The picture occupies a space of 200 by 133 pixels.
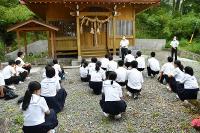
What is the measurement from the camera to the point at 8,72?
1288cm

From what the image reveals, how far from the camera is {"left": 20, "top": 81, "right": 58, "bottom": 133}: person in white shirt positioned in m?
6.96

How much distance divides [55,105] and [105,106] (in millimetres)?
1445

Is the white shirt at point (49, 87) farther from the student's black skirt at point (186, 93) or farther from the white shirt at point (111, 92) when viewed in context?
the student's black skirt at point (186, 93)

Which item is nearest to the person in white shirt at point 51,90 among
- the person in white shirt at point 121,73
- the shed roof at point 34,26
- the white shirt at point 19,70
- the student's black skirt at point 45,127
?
the student's black skirt at point 45,127

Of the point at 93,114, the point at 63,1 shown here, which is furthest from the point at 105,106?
the point at 63,1

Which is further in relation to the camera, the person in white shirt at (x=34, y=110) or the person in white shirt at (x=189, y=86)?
the person in white shirt at (x=189, y=86)

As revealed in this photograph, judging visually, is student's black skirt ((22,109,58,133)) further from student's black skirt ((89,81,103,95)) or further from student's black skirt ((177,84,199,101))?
student's black skirt ((177,84,199,101))

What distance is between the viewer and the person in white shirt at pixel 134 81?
10836 mm

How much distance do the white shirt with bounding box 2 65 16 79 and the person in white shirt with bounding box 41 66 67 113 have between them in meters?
4.02

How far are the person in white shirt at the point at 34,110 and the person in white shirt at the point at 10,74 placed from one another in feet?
20.1

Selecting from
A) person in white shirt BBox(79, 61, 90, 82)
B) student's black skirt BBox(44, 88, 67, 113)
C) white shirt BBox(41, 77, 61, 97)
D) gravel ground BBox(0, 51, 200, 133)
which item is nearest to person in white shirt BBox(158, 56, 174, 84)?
gravel ground BBox(0, 51, 200, 133)

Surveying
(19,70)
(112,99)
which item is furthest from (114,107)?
(19,70)

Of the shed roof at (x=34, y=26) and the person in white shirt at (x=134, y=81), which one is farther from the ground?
the shed roof at (x=34, y=26)

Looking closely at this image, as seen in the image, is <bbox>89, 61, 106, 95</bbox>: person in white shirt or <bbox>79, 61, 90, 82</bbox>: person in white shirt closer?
<bbox>89, 61, 106, 95</bbox>: person in white shirt
